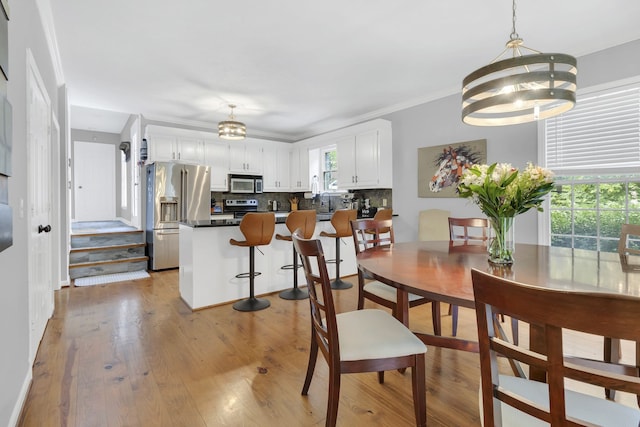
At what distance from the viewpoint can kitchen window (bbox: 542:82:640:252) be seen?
2867 mm

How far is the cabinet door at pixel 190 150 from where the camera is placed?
545cm

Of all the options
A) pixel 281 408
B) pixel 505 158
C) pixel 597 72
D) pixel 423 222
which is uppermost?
pixel 597 72

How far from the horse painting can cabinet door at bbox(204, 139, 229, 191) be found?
370 cm

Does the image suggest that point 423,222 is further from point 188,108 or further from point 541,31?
point 188,108

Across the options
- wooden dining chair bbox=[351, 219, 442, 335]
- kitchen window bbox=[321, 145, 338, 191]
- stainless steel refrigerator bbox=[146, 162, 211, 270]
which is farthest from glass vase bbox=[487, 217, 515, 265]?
stainless steel refrigerator bbox=[146, 162, 211, 270]

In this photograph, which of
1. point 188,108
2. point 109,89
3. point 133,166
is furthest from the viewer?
point 133,166

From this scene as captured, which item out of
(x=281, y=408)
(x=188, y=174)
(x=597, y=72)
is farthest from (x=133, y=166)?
(x=597, y=72)

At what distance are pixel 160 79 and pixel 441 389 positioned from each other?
4223 millimetres

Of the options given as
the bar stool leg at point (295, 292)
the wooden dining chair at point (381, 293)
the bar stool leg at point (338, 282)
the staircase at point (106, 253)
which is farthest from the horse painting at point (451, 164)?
the staircase at point (106, 253)

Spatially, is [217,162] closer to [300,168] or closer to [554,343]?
[300,168]

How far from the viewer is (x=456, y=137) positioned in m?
4.14

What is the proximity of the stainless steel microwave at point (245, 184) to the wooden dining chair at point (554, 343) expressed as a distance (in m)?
5.71

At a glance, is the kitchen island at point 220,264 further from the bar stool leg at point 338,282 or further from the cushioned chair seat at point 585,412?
the cushioned chair seat at point 585,412

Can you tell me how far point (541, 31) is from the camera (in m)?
2.75
